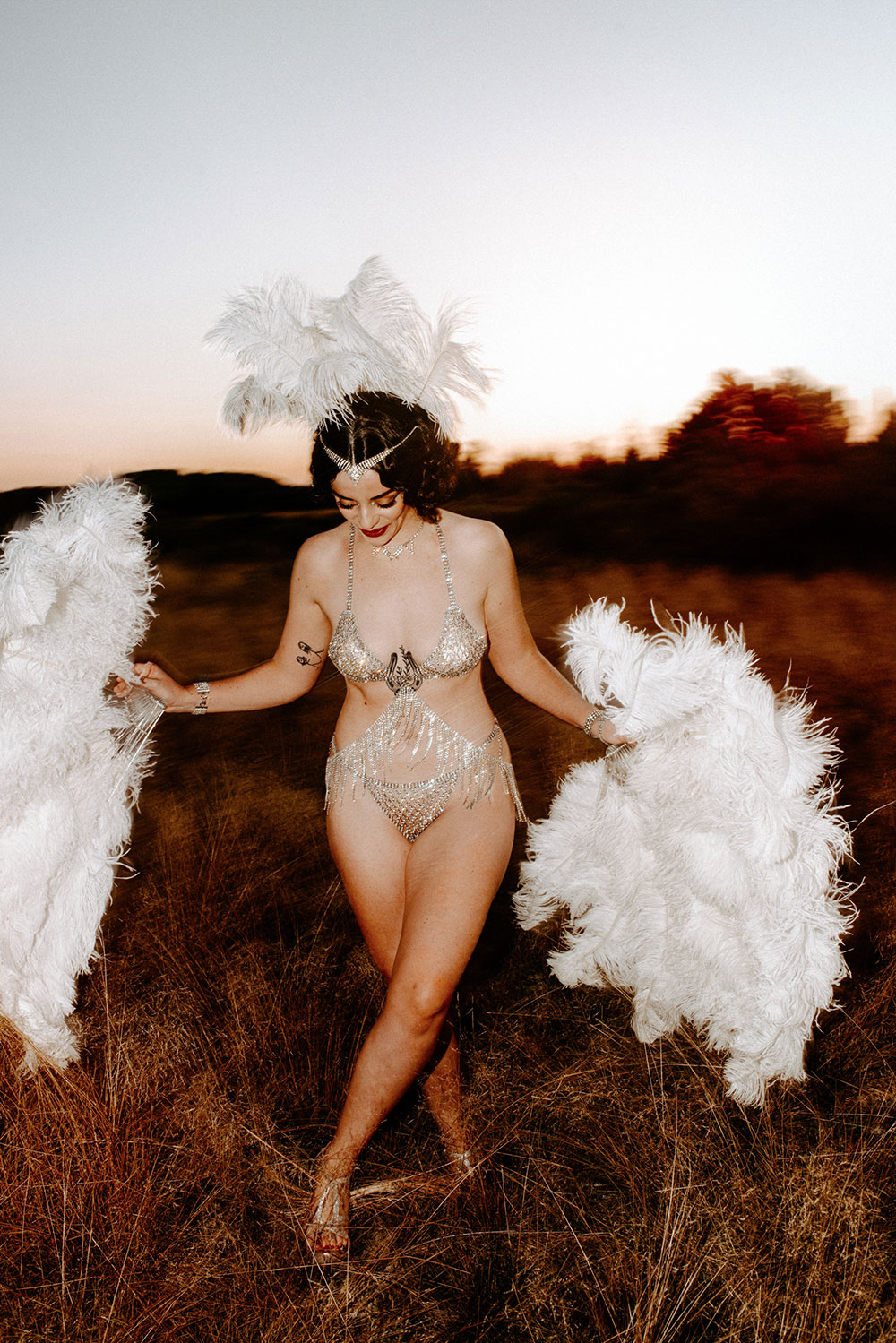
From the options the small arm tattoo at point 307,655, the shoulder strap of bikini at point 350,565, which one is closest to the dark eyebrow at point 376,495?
the shoulder strap of bikini at point 350,565

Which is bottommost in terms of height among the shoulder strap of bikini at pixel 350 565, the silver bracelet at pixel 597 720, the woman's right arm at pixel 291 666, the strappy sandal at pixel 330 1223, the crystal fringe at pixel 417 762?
the strappy sandal at pixel 330 1223

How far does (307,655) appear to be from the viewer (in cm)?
234

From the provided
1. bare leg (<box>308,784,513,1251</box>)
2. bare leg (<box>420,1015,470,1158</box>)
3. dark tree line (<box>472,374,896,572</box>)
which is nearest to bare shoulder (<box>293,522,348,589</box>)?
bare leg (<box>308,784,513,1251</box>)

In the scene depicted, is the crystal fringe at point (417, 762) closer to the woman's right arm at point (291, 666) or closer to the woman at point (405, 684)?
the woman at point (405, 684)

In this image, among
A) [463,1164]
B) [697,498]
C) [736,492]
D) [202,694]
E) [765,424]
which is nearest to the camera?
[463,1164]

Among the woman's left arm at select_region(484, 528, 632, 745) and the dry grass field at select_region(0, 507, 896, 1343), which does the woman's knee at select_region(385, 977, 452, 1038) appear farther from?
the woman's left arm at select_region(484, 528, 632, 745)

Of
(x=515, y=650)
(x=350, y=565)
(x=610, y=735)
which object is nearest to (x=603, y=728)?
(x=610, y=735)

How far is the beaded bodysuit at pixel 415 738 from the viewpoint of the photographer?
211cm

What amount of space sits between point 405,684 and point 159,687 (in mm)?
713

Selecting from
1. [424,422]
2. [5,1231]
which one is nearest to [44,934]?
[5,1231]

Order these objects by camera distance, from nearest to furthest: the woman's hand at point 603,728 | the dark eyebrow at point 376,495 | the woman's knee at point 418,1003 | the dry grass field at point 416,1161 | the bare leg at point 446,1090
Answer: the dry grass field at point 416,1161
the woman's knee at point 418,1003
the dark eyebrow at point 376,495
the woman's hand at point 603,728
the bare leg at point 446,1090

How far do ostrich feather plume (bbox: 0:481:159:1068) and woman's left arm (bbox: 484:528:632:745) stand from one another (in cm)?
96

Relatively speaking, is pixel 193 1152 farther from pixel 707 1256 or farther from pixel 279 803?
pixel 279 803

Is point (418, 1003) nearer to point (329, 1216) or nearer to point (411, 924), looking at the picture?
point (411, 924)
